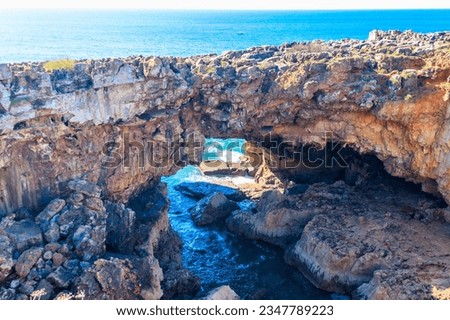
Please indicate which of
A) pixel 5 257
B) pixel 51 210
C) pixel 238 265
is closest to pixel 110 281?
pixel 5 257

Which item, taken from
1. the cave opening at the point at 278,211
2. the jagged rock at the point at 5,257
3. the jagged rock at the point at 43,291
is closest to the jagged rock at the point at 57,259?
the jagged rock at the point at 43,291

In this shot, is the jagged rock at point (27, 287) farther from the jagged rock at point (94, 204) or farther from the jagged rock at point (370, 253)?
the jagged rock at point (370, 253)

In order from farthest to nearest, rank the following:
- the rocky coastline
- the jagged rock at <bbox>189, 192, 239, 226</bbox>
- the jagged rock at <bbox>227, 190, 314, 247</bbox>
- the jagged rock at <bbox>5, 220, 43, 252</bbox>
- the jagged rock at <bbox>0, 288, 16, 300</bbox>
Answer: the jagged rock at <bbox>189, 192, 239, 226</bbox> < the jagged rock at <bbox>227, 190, 314, 247</bbox> < the rocky coastline < the jagged rock at <bbox>5, 220, 43, 252</bbox> < the jagged rock at <bbox>0, 288, 16, 300</bbox>

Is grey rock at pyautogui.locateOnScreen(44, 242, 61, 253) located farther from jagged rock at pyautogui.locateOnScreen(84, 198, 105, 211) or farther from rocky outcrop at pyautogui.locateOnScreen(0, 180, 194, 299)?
jagged rock at pyautogui.locateOnScreen(84, 198, 105, 211)

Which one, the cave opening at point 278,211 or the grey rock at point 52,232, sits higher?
the grey rock at point 52,232

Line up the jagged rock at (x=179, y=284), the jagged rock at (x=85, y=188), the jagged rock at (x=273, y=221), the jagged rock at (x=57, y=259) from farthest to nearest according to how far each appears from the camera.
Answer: the jagged rock at (x=273, y=221) → the jagged rock at (x=179, y=284) → the jagged rock at (x=85, y=188) → the jagged rock at (x=57, y=259)

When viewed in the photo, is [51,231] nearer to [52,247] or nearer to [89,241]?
[52,247]

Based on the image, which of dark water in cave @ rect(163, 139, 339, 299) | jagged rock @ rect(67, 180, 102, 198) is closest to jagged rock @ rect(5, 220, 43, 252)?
jagged rock @ rect(67, 180, 102, 198)
